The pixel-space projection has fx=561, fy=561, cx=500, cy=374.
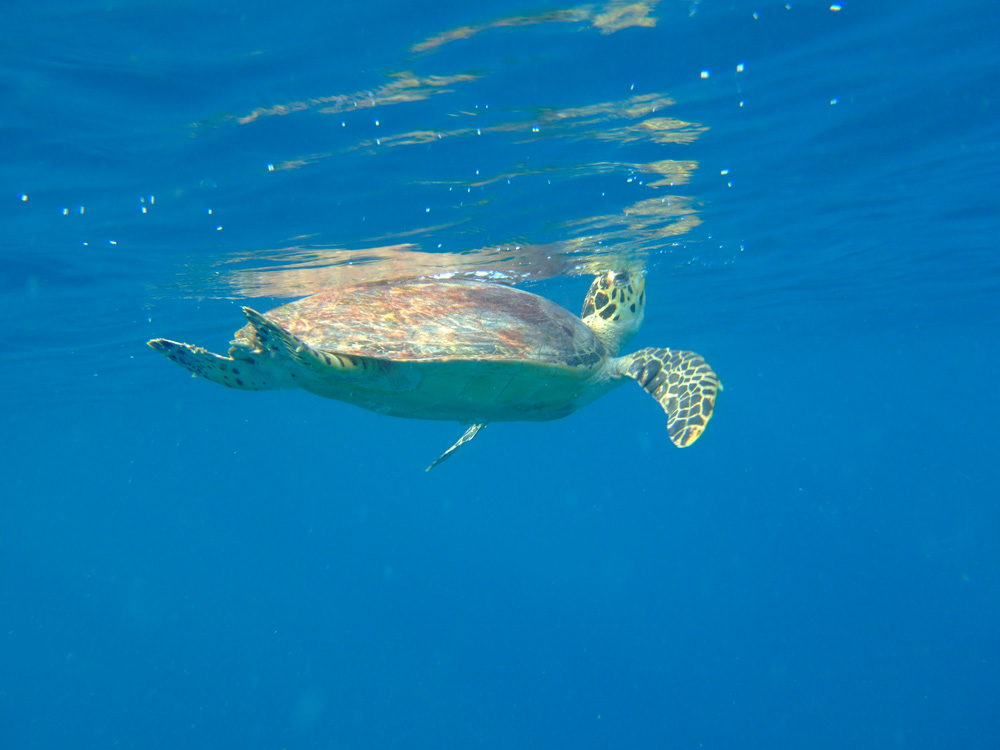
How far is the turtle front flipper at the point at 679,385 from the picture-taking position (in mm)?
5535

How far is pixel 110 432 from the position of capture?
1501 inches

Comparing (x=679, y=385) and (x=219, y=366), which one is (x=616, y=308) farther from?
(x=219, y=366)

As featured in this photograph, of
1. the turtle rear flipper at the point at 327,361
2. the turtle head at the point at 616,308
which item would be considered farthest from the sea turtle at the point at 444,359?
the turtle head at the point at 616,308

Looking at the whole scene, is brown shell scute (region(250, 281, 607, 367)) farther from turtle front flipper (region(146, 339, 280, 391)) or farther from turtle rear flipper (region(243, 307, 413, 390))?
turtle front flipper (region(146, 339, 280, 391))

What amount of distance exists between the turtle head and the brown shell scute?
6.02 feet

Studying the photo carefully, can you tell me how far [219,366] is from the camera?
458 centimetres

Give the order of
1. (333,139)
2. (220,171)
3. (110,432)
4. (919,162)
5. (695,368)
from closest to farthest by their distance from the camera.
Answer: (695,368), (333,139), (220,171), (919,162), (110,432)

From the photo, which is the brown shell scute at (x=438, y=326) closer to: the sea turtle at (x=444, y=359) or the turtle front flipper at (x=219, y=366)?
the sea turtle at (x=444, y=359)

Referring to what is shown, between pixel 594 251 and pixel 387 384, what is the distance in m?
8.95

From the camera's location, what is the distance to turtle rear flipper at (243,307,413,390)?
3951 millimetres

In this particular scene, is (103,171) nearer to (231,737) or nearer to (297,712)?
(231,737)

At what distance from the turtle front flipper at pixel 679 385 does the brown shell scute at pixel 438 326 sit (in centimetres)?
74

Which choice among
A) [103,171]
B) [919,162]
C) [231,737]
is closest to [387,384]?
[103,171]

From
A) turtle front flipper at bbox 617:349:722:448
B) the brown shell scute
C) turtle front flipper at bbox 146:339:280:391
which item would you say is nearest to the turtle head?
turtle front flipper at bbox 617:349:722:448
